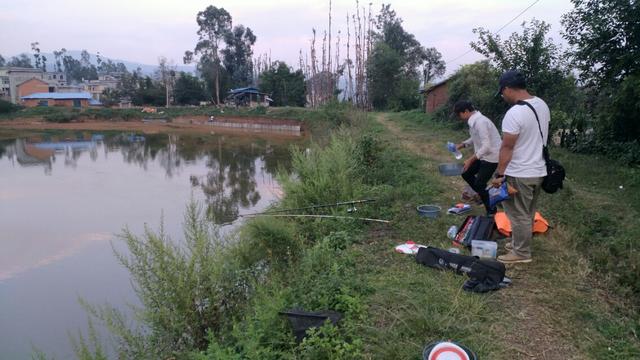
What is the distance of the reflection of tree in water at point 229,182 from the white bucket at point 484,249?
4.00m

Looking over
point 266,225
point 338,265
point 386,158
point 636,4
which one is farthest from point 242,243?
point 636,4

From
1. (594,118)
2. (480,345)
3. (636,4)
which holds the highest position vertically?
(636,4)

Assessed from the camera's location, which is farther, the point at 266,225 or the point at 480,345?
the point at 266,225

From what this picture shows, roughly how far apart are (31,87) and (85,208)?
53.8m

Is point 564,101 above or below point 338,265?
above

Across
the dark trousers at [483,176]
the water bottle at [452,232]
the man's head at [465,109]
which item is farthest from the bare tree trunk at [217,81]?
the water bottle at [452,232]

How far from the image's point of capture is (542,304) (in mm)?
3453

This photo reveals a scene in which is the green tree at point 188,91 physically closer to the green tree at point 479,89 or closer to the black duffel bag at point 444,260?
the green tree at point 479,89

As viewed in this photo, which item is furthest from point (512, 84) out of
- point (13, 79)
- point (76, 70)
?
point (76, 70)

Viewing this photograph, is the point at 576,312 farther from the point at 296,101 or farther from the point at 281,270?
the point at 296,101

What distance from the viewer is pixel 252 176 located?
17.1 meters

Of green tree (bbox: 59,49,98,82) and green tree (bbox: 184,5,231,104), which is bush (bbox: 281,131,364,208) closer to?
green tree (bbox: 184,5,231,104)

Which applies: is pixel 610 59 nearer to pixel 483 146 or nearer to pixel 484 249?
pixel 483 146

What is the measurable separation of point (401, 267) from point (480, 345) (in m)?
1.41
